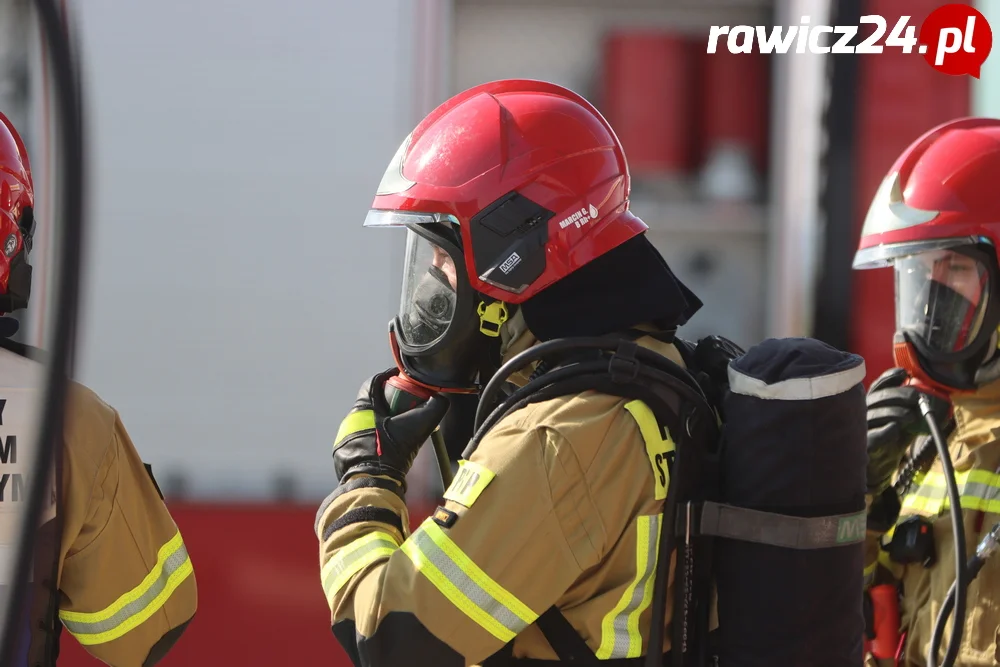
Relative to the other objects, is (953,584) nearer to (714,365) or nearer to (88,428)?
(714,365)

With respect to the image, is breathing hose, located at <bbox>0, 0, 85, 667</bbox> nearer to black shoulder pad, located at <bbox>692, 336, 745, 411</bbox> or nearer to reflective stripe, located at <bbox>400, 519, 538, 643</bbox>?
reflective stripe, located at <bbox>400, 519, 538, 643</bbox>

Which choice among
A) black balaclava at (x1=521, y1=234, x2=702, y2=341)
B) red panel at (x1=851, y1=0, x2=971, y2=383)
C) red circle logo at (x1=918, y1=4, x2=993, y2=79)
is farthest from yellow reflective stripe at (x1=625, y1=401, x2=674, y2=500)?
red circle logo at (x1=918, y1=4, x2=993, y2=79)

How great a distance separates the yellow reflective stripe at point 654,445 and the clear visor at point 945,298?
112cm

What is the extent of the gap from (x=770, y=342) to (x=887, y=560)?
104cm

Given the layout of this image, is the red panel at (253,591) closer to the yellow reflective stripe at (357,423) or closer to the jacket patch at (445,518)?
the yellow reflective stripe at (357,423)

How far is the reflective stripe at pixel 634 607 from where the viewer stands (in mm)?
1549

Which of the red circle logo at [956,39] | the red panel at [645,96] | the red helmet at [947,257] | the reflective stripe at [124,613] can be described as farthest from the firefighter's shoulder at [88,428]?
the red circle logo at [956,39]

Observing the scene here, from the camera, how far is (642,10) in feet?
14.1

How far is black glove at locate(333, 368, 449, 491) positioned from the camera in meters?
1.78

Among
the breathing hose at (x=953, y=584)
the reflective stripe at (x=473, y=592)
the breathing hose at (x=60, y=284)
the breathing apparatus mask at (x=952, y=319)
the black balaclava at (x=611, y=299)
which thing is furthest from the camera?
the breathing apparatus mask at (x=952, y=319)

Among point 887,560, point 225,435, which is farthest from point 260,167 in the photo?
point 887,560

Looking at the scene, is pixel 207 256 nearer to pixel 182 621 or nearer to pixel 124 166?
pixel 124 166

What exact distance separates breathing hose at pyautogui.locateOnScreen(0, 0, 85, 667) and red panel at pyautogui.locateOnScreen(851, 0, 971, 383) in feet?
11.1

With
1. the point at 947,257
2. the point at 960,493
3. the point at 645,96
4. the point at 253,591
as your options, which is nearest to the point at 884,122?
the point at 645,96
